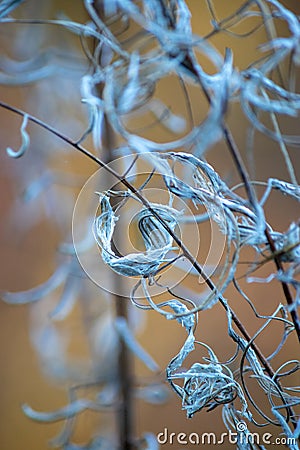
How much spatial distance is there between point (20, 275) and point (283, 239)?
71 centimetres

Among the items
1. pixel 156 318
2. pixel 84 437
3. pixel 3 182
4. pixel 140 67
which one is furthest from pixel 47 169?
pixel 140 67

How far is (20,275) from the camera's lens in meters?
0.92

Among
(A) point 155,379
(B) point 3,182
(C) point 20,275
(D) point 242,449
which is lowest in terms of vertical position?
(D) point 242,449

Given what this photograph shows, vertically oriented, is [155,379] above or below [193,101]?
below

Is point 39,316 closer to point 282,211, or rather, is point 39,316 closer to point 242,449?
point 282,211

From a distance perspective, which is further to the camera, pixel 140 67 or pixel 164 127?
pixel 164 127

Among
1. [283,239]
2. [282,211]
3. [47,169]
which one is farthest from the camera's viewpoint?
[47,169]

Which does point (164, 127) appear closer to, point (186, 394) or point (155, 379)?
point (155, 379)

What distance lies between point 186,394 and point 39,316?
60cm

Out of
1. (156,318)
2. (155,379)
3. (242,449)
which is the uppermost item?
(156,318)

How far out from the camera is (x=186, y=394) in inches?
13.6

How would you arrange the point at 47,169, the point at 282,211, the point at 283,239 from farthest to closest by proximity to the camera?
→ 1. the point at 47,169
2. the point at 282,211
3. the point at 283,239

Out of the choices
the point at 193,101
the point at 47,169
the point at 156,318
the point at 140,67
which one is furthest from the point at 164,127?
the point at 140,67

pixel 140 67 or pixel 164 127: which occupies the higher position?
pixel 164 127
